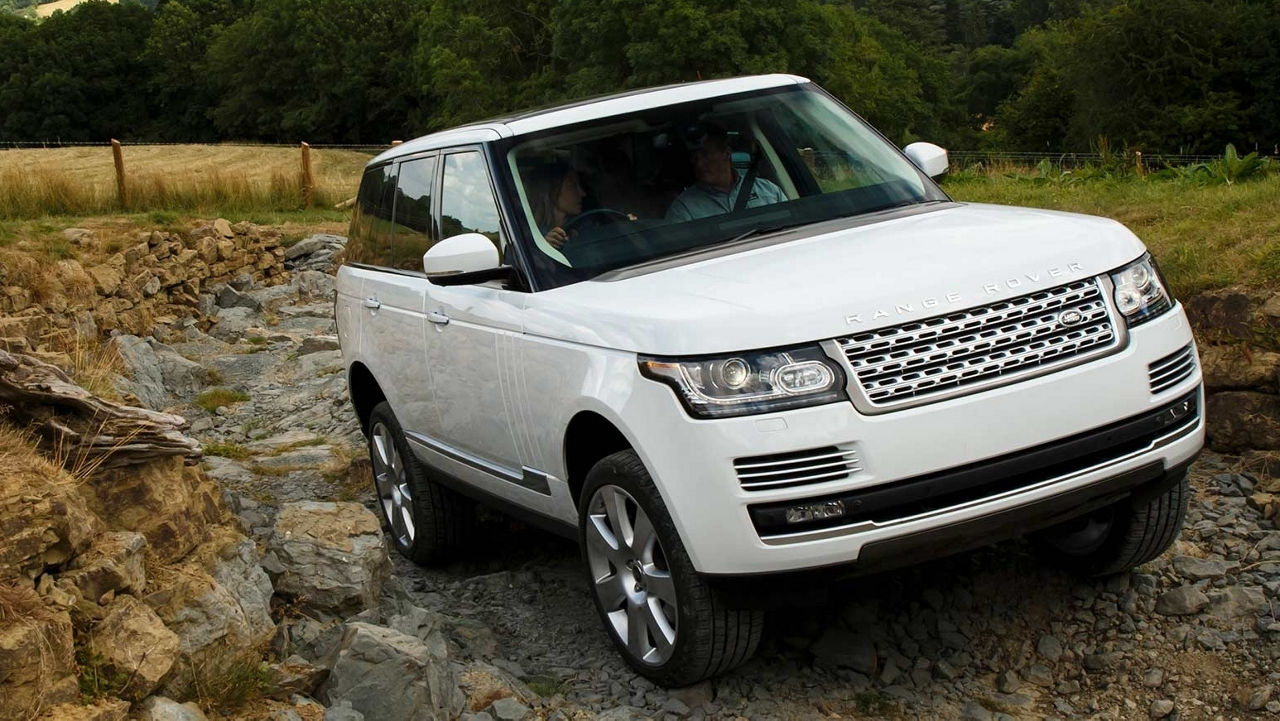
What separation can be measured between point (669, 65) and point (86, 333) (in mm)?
42902

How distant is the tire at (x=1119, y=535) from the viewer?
208 inches

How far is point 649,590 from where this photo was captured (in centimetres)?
489

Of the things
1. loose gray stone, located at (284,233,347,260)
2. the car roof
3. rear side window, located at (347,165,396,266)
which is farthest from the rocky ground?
→ loose gray stone, located at (284,233,347,260)

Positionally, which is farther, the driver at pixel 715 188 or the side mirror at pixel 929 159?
the side mirror at pixel 929 159

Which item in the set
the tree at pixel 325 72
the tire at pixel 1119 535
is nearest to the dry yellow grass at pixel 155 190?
the tire at pixel 1119 535

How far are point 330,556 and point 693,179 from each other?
2.18 metres

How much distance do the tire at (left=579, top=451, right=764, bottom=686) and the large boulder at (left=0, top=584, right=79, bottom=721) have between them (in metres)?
1.77

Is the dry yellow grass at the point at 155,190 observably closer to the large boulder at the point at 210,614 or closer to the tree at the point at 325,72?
the large boulder at the point at 210,614

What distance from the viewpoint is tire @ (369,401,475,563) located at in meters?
6.98

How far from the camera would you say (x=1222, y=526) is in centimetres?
612

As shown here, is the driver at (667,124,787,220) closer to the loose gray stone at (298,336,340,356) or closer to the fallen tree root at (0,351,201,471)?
the fallen tree root at (0,351,201,471)

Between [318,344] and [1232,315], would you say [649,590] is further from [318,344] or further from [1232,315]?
[318,344]

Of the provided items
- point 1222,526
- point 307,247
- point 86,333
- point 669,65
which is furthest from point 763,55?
point 1222,526

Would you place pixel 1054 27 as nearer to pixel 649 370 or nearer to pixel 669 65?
pixel 669 65
